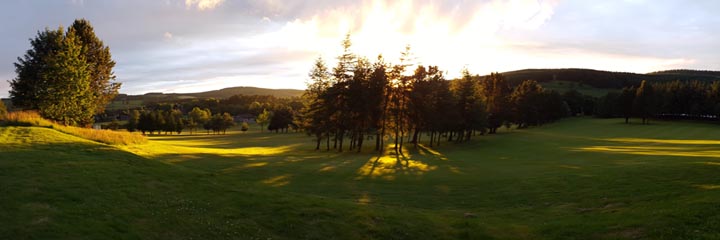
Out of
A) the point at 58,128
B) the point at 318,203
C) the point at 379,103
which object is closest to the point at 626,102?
the point at 379,103

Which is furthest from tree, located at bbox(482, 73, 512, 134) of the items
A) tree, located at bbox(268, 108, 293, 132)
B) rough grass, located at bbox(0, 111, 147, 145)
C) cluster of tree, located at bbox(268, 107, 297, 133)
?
rough grass, located at bbox(0, 111, 147, 145)

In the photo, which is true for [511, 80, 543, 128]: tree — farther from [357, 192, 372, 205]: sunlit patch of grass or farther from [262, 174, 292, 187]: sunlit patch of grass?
[357, 192, 372, 205]: sunlit patch of grass

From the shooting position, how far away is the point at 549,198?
19406 mm

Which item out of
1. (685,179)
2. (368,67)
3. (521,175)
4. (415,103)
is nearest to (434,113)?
(415,103)

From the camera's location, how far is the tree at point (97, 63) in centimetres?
4838

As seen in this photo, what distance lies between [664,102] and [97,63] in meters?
117

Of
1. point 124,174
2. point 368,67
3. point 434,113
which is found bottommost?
point 124,174

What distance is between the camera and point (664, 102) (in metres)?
98.0

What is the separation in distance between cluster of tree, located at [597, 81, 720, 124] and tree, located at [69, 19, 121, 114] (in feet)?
353

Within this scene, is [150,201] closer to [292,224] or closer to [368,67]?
[292,224]

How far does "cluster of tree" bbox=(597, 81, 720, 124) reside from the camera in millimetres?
95188

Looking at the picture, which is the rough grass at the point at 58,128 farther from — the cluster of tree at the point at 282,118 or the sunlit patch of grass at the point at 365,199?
the cluster of tree at the point at 282,118

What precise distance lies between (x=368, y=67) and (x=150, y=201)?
39809mm

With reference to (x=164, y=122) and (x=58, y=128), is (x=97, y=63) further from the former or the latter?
(x=164, y=122)
